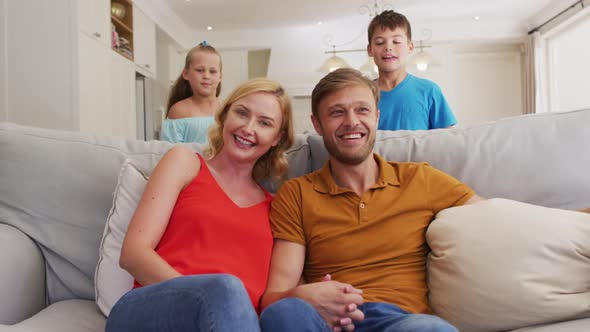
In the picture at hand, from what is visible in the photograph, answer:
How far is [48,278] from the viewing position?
153cm

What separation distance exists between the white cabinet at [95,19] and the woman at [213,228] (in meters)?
3.07

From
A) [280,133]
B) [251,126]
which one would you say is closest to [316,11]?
[280,133]

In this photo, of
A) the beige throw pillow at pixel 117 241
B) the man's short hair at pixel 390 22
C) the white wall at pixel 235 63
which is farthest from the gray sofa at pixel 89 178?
the white wall at pixel 235 63

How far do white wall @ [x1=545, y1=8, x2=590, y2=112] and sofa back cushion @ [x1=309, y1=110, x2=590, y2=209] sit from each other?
4.98 metres

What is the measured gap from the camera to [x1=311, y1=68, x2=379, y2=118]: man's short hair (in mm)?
1472

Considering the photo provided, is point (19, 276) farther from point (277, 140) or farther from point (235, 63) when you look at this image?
point (235, 63)

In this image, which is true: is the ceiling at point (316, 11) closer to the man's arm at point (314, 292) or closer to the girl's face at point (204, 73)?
the girl's face at point (204, 73)

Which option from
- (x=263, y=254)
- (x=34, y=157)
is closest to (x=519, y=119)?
(x=263, y=254)

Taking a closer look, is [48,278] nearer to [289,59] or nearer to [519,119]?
[519,119]

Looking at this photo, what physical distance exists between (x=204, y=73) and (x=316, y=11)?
3.80m

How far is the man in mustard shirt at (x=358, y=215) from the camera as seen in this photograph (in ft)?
4.27

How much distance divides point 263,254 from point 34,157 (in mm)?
790

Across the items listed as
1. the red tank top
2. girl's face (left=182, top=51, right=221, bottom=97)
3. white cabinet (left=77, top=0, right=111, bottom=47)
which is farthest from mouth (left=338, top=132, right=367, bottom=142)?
white cabinet (left=77, top=0, right=111, bottom=47)

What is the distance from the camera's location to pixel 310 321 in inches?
41.6
